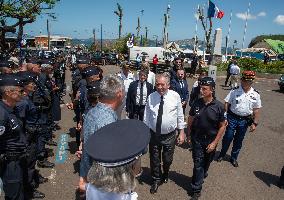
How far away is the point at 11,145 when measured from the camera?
4105mm

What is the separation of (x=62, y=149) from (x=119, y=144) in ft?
20.9

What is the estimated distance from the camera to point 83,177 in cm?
312

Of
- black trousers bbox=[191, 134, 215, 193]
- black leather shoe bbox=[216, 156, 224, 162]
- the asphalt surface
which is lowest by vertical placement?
the asphalt surface

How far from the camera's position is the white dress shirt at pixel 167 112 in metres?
5.57

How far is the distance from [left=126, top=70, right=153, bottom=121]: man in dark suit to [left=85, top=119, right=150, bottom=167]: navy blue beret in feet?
15.8

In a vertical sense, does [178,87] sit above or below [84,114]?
above

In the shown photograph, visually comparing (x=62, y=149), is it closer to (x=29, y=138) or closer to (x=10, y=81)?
(x=29, y=138)

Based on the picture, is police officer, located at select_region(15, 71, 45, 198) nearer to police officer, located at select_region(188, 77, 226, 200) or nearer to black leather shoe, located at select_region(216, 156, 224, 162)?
police officer, located at select_region(188, 77, 226, 200)

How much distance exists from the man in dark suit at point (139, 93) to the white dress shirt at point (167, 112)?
1.28 m

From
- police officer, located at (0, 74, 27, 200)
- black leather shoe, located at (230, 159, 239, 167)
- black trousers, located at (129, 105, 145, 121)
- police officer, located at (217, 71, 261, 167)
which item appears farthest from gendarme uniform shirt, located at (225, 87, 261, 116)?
police officer, located at (0, 74, 27, 200)

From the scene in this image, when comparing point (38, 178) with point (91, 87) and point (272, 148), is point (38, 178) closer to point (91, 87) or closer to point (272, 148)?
point (91, 87)

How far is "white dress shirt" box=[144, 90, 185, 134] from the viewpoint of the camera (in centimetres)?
557

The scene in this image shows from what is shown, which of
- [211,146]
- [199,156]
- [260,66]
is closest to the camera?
[211,146]

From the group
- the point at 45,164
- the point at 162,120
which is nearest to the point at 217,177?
the point at 162,120
